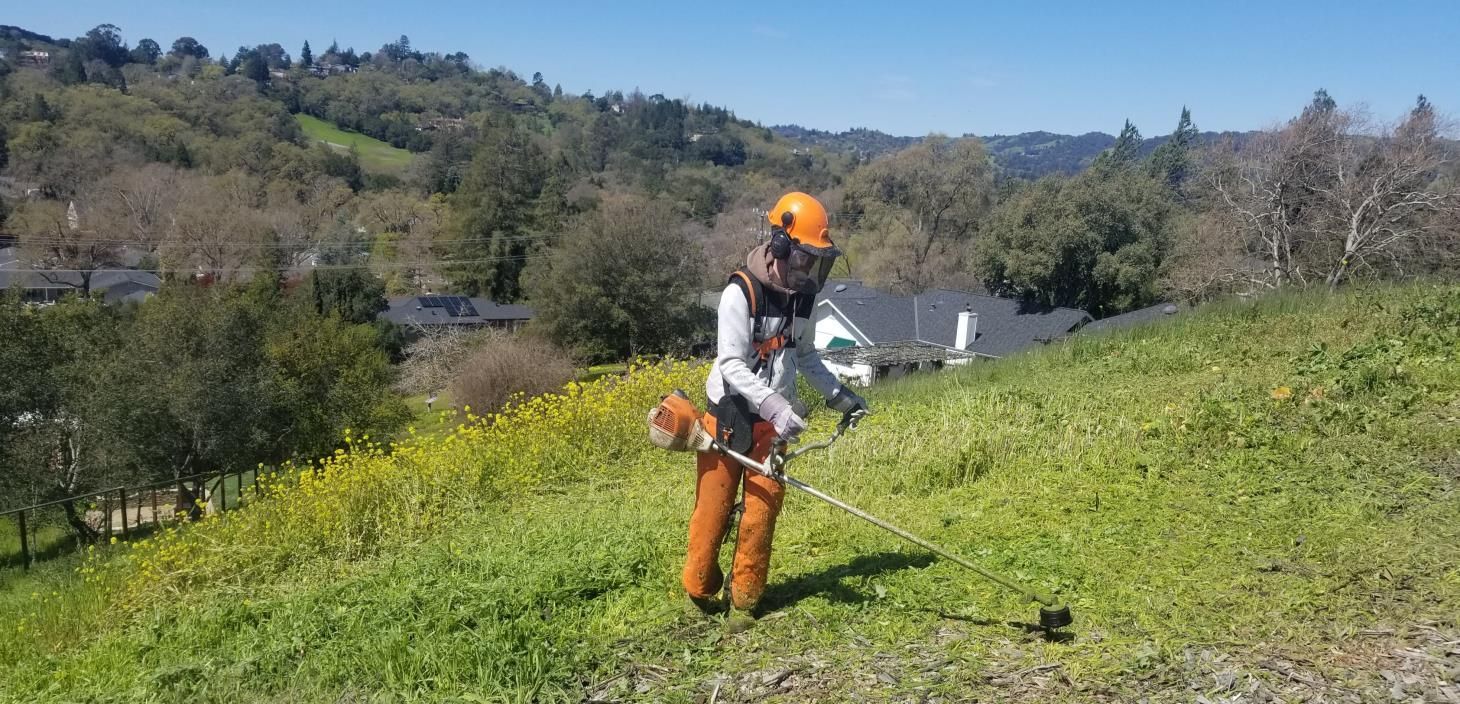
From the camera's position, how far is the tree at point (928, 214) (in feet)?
159

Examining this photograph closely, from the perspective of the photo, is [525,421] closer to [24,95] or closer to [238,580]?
[238,580]

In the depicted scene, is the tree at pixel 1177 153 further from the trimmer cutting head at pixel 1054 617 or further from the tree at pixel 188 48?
the tree at pixel 188 48

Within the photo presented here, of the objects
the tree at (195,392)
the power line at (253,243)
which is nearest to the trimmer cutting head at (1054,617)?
the tree at (195,392)

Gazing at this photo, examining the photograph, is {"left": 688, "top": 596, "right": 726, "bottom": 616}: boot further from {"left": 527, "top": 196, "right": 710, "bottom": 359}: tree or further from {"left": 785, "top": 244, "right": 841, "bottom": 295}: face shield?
{"left": 527, "top": 196, "right": 710, "bottom": 359}: tree

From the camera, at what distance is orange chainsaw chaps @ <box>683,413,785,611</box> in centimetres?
388

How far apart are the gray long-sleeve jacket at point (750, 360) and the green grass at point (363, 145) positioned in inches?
3507

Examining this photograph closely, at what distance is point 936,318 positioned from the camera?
32.4 metres

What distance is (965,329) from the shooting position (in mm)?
29500

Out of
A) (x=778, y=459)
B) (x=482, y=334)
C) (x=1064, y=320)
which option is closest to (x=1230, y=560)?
(x=778, y=459)

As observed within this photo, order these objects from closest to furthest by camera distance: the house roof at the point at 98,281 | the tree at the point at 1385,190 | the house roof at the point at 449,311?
the tree at the point at 1385,190 < the house roof at the point at 449,311 < the house roof at the point at 98,281

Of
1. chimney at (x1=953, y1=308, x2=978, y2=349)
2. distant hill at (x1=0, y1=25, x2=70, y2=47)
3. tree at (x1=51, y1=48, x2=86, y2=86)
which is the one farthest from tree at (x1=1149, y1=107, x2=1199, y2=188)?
distant hill at (x1=0, y1=25, x2=70, y2=47)

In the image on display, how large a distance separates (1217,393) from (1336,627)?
3916 mm

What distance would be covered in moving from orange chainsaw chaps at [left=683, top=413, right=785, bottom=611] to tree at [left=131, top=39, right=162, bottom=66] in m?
174

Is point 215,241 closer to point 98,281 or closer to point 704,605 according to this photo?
point 98,281
